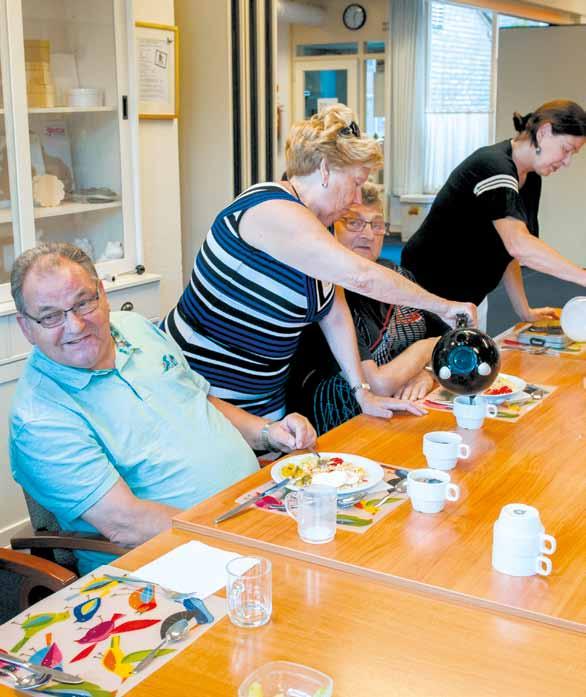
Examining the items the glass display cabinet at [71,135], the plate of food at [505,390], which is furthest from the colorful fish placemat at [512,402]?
the glass display cabinet at [71,135]

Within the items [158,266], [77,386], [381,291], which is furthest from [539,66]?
[77,386]

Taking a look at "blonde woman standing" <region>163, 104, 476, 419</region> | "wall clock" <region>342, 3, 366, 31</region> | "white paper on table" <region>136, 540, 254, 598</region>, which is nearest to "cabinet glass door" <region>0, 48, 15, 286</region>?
"blonde woman standing" <region>163, 104, 476, 419</region>

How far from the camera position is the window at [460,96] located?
10812mm

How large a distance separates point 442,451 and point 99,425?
0.71 m

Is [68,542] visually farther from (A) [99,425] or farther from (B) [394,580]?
(B) [394,580]

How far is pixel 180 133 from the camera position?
13.7 ft

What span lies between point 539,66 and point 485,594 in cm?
783

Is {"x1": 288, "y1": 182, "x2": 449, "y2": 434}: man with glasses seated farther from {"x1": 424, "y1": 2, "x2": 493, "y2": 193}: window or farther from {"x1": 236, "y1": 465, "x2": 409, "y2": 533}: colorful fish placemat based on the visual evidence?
{"x1": 424, "y1": 2, "x2": 493, "y2": 193}: window

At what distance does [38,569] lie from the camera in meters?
1.71

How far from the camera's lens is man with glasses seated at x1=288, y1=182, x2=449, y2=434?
8.48 feet

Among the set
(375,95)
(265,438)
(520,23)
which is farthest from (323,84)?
(265,438)

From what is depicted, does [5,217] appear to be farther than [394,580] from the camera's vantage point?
Yes

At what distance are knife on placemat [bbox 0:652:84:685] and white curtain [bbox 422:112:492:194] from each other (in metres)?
10.1

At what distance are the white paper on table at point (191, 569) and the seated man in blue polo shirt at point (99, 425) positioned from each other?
0.26m
